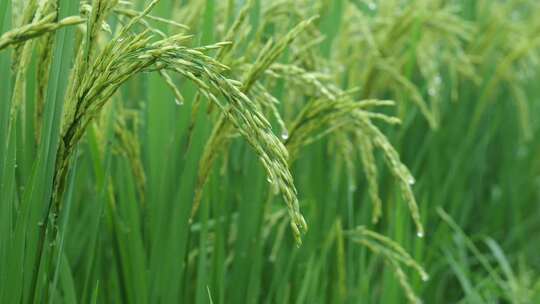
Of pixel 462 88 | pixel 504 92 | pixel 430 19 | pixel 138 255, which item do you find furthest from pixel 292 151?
pixel 504 92

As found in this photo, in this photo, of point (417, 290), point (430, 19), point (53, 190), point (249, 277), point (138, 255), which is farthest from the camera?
point (430, 19)

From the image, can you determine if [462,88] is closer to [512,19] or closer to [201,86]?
[512,19]

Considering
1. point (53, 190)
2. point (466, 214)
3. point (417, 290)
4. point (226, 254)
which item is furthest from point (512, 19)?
point (53, 190)

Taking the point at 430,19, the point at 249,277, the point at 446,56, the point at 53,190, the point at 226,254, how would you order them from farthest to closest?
the point at 446,56 → the point at 430,19 → the point at 226,254 → the point at 249,277 → the point at 53,190

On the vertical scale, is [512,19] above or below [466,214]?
above

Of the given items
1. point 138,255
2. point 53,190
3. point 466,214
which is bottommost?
point 466,214

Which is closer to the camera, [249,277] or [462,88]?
[249,277]
